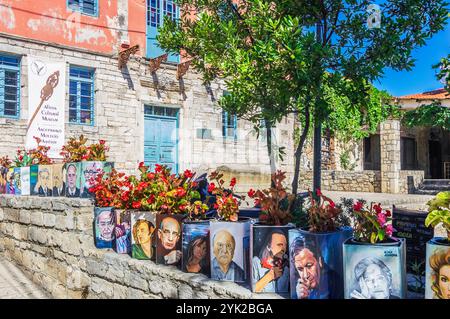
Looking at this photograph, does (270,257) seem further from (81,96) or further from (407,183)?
(407,183)

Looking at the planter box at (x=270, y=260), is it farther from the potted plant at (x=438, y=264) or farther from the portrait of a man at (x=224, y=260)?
the potted plant at (x=438, y=264)

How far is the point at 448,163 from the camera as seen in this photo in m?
19.0

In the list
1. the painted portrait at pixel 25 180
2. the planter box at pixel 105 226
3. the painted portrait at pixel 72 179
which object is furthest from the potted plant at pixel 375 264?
the painted portrait at pixel 25 180

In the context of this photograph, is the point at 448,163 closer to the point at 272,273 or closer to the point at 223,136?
the point at 223,136

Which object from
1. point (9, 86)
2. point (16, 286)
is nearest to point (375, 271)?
point (16, 286)

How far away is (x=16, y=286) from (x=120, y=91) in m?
6.48

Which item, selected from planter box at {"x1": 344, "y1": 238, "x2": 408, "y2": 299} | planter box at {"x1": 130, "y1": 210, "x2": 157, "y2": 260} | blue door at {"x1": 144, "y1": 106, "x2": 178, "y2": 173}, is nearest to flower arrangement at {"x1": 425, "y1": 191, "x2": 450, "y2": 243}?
planter box at {"x1": 344, "y1": 238, "x2": 408, "y2": 299}

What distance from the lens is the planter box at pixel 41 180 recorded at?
5395 mm

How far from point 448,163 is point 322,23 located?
703 inches

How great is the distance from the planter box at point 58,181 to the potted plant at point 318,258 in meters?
3.59

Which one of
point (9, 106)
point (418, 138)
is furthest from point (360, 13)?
point (418, 138)

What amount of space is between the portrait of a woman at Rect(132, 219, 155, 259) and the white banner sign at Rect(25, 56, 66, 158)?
21.1 ft
